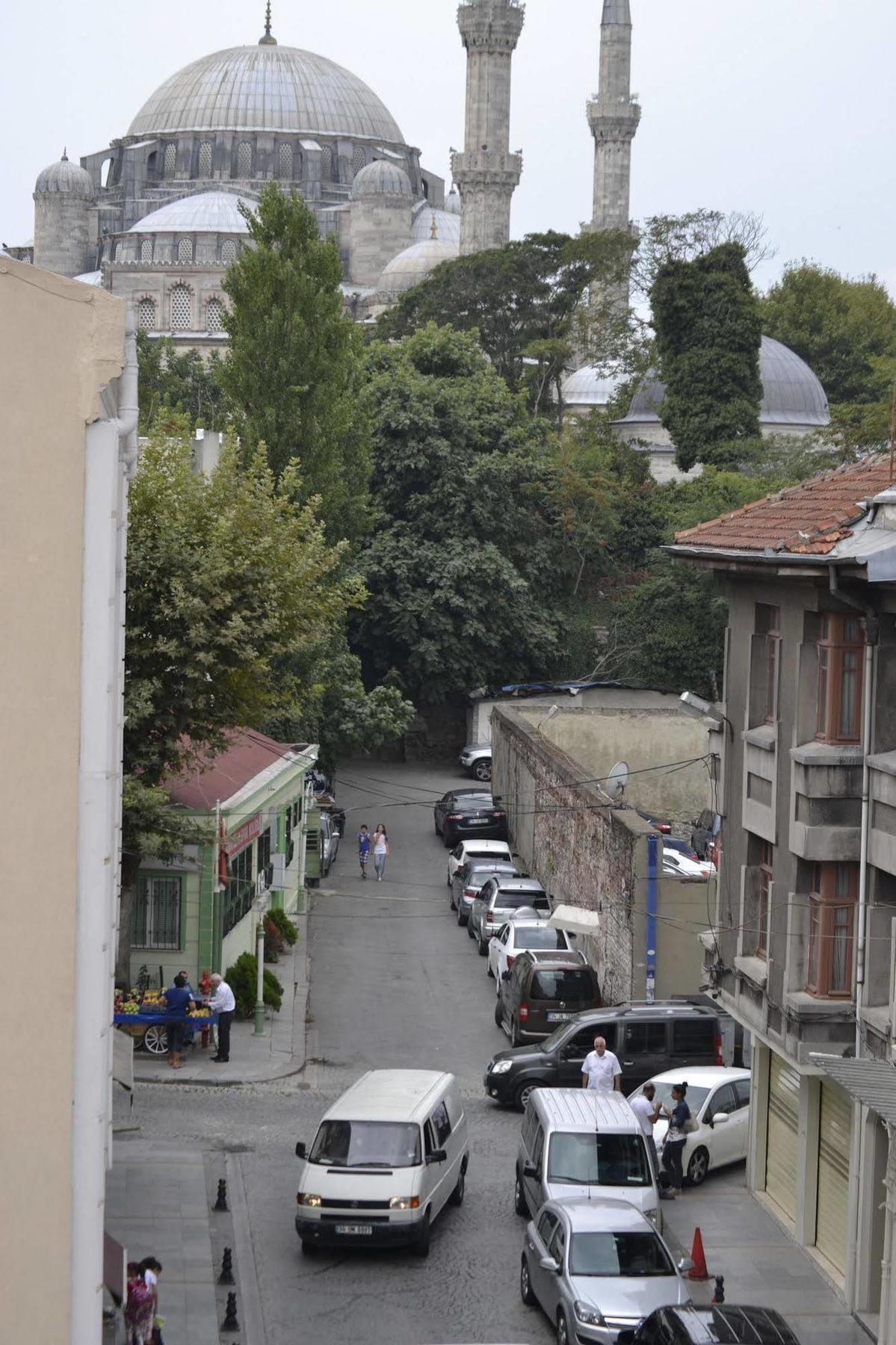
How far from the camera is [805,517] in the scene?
1596 centimetres

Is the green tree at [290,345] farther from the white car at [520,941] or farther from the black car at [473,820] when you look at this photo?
the white car at [520,941]

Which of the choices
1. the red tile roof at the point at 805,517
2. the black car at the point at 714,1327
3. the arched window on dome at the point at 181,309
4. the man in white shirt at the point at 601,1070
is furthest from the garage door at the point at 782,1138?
the arched window on dome at the point at 181,309

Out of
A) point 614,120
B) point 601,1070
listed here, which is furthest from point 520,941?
point 614,120

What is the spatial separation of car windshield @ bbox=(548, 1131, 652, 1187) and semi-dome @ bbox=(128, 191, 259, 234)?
83.2 metres

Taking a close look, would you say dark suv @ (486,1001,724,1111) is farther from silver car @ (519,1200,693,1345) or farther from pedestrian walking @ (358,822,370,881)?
pedestrian walking @ (358,822,370,881)

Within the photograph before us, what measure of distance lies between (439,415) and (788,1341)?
40.1m

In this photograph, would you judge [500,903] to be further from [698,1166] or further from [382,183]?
[382,183]

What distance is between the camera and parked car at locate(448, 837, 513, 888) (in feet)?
109

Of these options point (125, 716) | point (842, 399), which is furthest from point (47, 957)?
point (842, 399)

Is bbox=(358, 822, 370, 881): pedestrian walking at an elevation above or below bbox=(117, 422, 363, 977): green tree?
below

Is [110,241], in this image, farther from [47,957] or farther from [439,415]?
[47,957]

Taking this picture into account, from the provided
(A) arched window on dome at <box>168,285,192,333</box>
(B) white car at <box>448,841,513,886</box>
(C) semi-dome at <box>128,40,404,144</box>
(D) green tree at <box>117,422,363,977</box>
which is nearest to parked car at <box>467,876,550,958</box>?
(B) white car at <box>448,841,513,886</box>

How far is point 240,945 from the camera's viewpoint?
24734 mm

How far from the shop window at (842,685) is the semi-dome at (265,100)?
102 meters
